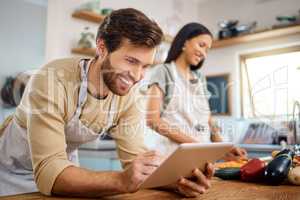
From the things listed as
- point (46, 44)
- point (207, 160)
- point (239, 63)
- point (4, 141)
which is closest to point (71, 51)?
point (46, 44)

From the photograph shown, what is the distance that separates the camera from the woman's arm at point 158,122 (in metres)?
1.30

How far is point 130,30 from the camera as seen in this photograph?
0.82 meters

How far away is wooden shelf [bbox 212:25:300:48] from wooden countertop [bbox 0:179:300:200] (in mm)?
2088

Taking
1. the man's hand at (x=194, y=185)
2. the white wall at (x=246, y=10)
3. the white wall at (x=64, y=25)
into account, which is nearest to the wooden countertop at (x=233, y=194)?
the man's hand at (x=194, y=185)

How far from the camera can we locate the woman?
4.59 ft

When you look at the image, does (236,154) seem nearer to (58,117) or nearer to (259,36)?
(58,117)

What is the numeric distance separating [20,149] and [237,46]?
2457 millimetres

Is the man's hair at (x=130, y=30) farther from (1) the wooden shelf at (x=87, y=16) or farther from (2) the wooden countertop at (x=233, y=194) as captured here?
(1) the wooden shelf at (x=87, y=16)

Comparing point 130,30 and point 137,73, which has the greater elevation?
point 130,30

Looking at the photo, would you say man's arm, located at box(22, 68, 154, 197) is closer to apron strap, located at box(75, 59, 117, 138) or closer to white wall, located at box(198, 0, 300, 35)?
apron strap, located at box(75, 59, 117, 138)

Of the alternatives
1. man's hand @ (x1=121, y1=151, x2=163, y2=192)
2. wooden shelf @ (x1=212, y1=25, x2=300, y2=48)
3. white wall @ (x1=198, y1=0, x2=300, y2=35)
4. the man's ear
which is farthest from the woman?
white wall @ (x1=198, y1=0, x2=300, y2=35)

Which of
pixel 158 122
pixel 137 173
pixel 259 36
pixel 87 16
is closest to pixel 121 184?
pixel 137 173

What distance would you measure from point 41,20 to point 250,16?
1.92 metres

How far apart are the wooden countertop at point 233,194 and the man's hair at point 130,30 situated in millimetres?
384
